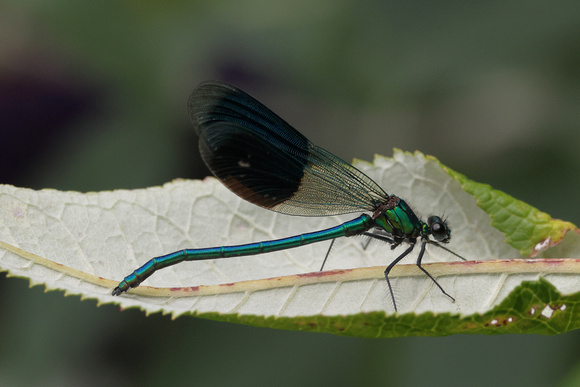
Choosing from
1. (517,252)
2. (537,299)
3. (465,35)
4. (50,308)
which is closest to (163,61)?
(50,308)

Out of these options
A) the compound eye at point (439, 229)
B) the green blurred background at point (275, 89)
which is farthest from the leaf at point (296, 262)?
the green blurred background at point (275, 89)

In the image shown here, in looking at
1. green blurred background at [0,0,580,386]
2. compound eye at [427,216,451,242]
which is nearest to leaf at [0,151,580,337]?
compound eye at [427,216,451,242]

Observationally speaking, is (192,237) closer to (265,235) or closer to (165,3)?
(265,235)

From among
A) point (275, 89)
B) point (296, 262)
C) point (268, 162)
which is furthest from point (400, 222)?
point (275, 89)

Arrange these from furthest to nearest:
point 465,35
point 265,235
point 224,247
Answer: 1. point 465,35
2. point 265,235
3. point 224,247

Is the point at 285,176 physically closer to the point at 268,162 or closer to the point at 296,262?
the point at 268,162

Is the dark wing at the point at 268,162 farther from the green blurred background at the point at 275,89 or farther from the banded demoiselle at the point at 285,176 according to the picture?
the green blurred background at the point at 275,89
